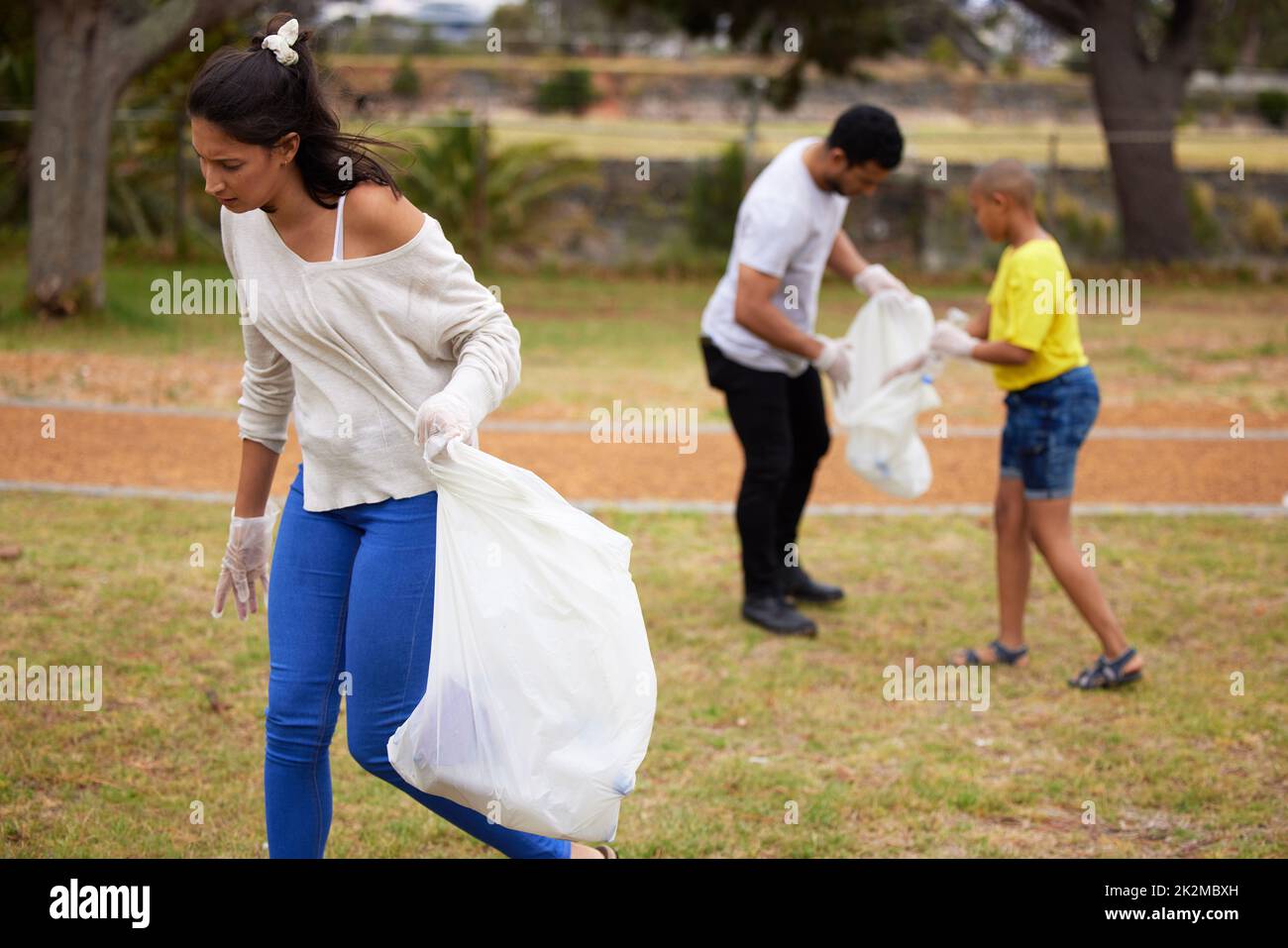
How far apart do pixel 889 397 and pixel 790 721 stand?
1.55 m

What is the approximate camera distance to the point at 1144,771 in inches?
168

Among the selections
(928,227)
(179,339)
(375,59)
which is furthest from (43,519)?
(375,59)

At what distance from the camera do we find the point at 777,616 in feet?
18.2

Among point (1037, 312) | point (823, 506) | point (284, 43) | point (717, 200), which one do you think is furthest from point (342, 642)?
point (717, 200)

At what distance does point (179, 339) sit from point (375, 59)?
24.4 metres

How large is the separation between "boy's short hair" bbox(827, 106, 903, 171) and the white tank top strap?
280cm

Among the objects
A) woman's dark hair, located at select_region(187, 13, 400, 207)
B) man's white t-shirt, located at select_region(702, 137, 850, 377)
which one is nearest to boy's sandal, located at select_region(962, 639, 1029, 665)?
man's white t-shirt, located at select_region(702, 137, 850, 377)

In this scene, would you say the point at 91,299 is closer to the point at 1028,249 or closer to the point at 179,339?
the point at 179,339

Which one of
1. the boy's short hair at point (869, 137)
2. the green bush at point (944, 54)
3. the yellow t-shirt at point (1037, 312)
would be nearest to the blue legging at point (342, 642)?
the yellow t-shirt at point (1037, 312)

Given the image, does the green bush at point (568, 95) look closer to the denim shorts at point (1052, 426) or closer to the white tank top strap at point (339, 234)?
the denim shorts at point (1052, 426)

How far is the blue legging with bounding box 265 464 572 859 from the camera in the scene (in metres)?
2.85

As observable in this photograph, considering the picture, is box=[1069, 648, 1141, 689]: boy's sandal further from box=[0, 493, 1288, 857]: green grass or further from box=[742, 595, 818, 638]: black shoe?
box=[742, 595, 818, 638]: black shoe

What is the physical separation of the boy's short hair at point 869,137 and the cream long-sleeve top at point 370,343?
263 centimetres

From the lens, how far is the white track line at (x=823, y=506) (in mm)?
7125
